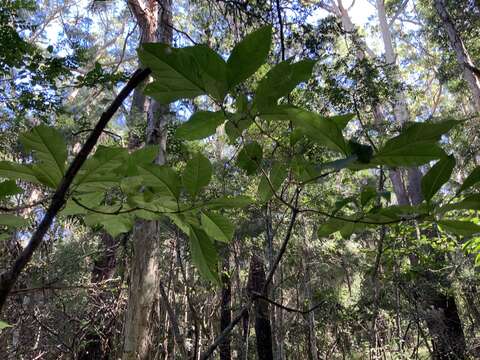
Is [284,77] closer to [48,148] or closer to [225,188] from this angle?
[48,148]

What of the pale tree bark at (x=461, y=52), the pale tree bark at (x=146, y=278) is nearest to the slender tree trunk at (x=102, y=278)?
the pale tree bark at (x=146, y=278)

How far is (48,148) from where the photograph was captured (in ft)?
0.91

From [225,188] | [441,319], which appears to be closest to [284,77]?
[225,188]

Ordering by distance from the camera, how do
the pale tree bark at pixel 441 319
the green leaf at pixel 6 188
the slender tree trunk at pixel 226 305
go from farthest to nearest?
the slender tree trunk at pixel 226 305 → the pale tree bark at pixel 441 319 → the green leaf at pixel 6 188

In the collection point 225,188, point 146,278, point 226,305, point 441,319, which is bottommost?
point 146,278

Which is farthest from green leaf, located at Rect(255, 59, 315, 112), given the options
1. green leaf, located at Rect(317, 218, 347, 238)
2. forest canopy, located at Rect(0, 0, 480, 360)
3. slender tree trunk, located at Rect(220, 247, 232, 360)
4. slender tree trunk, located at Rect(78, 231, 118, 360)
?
slender tree trunk, located at Rect(220, 247, 232, 360)

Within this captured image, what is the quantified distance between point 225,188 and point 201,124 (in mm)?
4528

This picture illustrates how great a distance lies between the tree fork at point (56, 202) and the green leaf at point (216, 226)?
17cm

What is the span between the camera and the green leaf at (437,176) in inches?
12.6

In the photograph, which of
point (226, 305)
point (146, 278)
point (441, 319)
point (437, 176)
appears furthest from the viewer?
point (226, 305)

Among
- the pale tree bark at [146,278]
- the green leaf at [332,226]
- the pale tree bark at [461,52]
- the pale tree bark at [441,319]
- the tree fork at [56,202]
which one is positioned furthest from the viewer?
the pale tree bark at [441,319]

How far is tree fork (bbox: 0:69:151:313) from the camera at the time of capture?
0.22m

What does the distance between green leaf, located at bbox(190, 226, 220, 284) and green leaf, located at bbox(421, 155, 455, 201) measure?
0.20 m

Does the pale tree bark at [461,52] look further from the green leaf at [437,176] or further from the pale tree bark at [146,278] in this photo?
the green leaf at [437,176]
